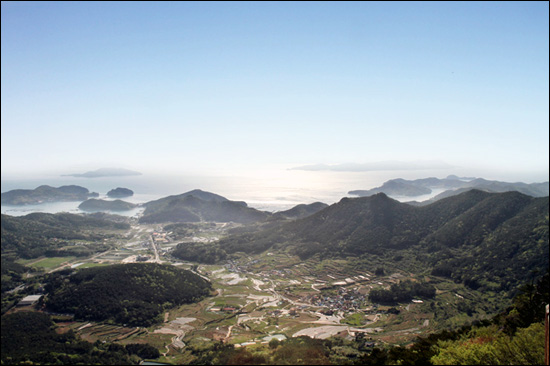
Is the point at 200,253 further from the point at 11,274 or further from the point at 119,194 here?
the point at 119,194

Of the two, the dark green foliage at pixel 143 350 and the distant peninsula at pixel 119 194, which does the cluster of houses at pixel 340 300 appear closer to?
the dark green foliage at pixel 143 350

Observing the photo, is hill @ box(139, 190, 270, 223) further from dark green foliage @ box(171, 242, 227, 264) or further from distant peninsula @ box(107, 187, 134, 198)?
distant peninsula @ box(107, 187, 134, 198)

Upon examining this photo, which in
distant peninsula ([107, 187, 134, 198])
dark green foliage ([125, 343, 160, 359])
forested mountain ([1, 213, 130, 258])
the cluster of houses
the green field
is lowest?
the green field

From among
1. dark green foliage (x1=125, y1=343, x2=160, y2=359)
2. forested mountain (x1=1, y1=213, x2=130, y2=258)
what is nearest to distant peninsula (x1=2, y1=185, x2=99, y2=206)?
forested mountain (x1=1, y1=213, x2=130, y2=258)

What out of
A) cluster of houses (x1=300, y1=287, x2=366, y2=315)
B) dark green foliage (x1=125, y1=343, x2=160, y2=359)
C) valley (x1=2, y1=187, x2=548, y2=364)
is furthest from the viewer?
cluster of houses (x1=300, y1=287, x2=366, y2=315)

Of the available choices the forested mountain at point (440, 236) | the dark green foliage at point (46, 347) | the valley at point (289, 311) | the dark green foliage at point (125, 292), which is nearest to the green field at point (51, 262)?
the valley at point (289, 311)

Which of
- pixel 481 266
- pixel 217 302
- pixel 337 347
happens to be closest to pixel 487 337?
pixel 337 347
